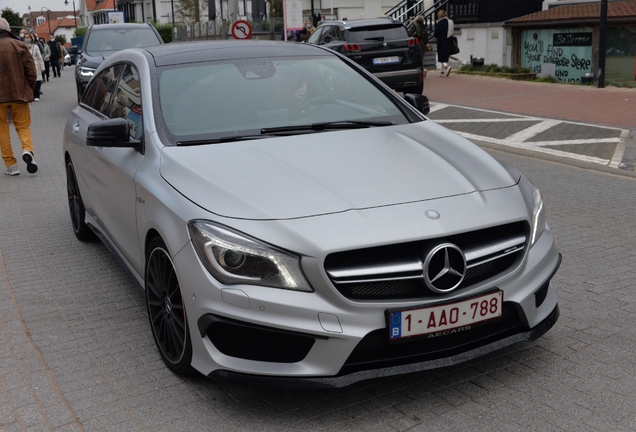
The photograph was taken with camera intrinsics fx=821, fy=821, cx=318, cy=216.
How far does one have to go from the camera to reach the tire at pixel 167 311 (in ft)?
12.6

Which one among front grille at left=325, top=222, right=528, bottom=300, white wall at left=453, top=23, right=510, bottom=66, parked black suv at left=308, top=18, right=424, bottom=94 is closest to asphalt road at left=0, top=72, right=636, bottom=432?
front grille at left=325, top=222, right=528, bottom=300

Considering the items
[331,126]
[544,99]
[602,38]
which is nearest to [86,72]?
[544,99]

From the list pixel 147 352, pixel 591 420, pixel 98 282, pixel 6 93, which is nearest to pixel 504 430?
pixel 591 420

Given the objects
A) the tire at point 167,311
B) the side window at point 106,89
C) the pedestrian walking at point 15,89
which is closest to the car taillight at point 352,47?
the pedestrian walking at point 15,89

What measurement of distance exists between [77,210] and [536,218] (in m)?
4.23

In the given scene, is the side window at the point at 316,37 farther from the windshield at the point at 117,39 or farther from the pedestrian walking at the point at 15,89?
the pedestrian walking at the point at 15,89

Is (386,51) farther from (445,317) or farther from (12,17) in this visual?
(12,17)

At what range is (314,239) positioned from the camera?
11.1ft

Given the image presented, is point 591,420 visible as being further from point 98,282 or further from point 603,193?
point 603,193

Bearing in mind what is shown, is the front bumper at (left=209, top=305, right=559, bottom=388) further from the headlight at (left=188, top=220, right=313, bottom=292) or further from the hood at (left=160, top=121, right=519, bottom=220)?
the hood at (left=160, top=121, right=519, bottom=220)

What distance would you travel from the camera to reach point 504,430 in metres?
3.41

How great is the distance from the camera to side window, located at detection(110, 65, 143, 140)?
15.7 ft

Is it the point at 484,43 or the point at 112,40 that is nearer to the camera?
the point at 112,40

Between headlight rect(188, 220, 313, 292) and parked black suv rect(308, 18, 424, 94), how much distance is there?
14531mm
